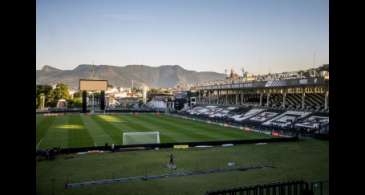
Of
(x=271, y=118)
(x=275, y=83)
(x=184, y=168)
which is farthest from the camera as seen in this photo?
(x=275, y=83)

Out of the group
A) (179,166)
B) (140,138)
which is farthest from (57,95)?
(179,166)

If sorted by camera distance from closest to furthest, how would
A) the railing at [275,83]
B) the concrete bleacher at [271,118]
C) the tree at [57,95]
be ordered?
the concrete bleacher at [271,118]
the railing at [275,83]
the tree at [57,95]

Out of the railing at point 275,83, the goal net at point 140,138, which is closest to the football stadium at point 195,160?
the goal net at point 140,138

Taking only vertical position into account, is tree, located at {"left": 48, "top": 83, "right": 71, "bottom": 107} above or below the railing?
below

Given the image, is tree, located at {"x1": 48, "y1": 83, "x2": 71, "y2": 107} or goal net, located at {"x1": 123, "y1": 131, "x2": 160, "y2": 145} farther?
tree, located at {"x1": 48, "y1": 83, "x2": 71, "y2": 107}

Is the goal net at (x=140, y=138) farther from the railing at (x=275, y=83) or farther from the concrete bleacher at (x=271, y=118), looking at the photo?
the railing at (x=275, y=83)

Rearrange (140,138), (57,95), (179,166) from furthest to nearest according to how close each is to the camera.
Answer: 1. (57,95)
2. (140,138)
3. (179,166)

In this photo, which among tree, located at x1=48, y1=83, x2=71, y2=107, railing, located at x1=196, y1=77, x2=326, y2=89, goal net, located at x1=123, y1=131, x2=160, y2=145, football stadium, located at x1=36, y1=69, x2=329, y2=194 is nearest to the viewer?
football stadium, located at x1=36, y1=69, x2=329, y2=194

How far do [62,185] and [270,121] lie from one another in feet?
126

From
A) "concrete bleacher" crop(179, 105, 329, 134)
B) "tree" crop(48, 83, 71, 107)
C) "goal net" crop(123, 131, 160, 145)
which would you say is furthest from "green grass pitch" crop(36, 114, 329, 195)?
"tree" crop(48, 83, 71, 107)

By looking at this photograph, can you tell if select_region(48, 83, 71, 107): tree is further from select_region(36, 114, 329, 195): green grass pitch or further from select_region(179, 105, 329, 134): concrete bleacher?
select_region(36, 114, 329, 195): green grass pitch

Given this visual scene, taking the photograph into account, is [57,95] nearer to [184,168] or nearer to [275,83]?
[275,83]
